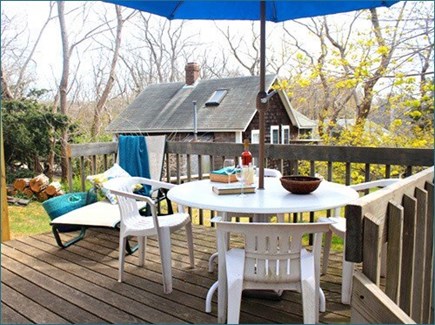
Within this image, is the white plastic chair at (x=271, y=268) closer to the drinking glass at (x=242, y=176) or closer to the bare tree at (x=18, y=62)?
the drinking glass at (x=242, y=176)

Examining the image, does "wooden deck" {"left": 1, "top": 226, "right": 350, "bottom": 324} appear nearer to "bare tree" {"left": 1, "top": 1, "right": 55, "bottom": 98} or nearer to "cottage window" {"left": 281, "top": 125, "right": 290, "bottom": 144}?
"bare tree" {"left": 1, "top": 1, "right": 55, "bottom": 98}

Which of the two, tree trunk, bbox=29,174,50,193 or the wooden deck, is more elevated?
the wooden deck

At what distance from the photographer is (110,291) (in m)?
2.49

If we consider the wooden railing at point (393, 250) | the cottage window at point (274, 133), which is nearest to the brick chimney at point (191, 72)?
the cottage window at point (274, 133)

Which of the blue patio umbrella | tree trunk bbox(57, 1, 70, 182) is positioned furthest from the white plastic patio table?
tree trunk bbox(57, 1, 70, 182)

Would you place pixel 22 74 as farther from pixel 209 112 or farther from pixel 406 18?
pixel 406 18

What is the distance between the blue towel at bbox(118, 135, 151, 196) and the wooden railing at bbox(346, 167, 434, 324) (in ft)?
9.21

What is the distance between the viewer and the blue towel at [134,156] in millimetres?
4066

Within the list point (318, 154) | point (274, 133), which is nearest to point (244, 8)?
point (318, 154)

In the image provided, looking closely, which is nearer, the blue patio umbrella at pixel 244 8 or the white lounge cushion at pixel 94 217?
the blue patio umbrella at pixel 244 8

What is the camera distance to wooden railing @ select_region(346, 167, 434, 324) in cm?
112

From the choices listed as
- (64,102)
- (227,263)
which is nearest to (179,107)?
(64,102)

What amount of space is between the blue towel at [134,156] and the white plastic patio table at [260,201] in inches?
66.5

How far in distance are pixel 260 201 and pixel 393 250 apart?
764mm
